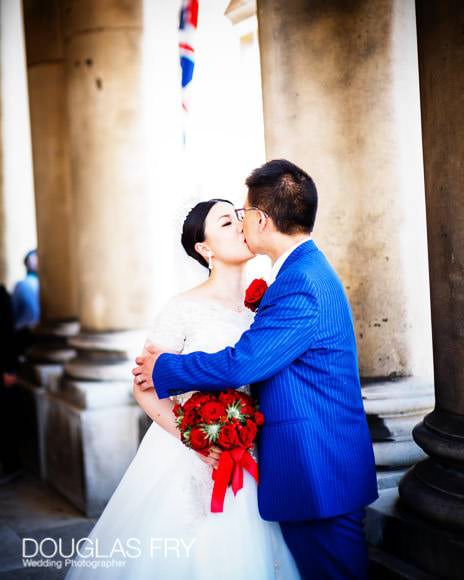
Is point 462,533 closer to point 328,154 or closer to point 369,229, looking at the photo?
point 369,229

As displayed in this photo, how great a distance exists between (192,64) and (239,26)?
79.0 inches

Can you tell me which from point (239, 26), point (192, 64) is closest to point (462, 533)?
point (192, 64)

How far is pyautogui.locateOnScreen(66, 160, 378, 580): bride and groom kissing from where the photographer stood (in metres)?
2.51

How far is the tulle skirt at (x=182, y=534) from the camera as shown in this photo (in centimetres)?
283

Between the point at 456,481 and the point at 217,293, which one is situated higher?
the point at 217,293

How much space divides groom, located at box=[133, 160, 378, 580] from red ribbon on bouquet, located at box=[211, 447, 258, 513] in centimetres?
8

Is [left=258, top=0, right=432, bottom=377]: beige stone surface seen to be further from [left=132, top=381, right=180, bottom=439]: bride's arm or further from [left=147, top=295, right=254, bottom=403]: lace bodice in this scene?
[left=132, top=381, right=180, bottom=439]: bride's arm

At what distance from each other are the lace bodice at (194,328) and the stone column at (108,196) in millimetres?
2916

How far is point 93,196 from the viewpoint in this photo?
6168 mm

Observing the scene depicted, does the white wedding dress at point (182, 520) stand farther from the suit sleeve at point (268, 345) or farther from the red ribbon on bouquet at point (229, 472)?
the suit sleeve at point (268, 345)

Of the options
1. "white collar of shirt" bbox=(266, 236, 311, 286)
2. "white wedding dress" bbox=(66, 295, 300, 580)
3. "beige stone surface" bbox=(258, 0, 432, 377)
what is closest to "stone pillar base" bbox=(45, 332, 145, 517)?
"white wedding dress" bbox=(66, 295, 300, 580)

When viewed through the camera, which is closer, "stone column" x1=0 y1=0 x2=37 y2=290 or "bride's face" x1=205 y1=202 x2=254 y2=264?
"bride's face" x1=205 y1=202 x2=254 y2=264

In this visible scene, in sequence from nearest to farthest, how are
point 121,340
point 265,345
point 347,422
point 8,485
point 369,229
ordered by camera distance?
point 265,345 → point 347,422 → point 369,229 → point 121,340 → point 8,485

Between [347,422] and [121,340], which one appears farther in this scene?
[121,340]
